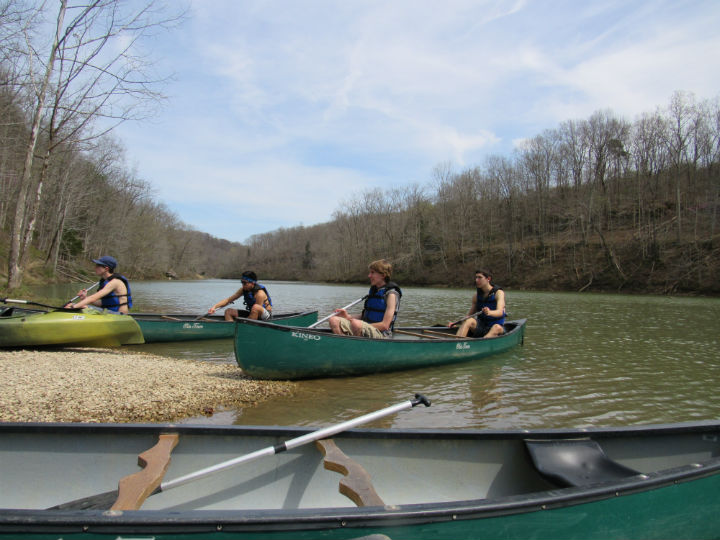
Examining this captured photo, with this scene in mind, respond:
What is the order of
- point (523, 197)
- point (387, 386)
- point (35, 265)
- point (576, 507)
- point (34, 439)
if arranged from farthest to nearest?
point (523, 197), point (35, 265), point (387, 386), point (34, 439), point (576, 507)

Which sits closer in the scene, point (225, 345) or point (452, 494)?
point (452, 494)

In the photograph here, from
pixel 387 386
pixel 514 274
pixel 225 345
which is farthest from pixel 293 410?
pixel 514 274

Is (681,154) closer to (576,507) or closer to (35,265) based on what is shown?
(576,507)

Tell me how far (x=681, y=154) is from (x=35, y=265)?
6253 centimetres

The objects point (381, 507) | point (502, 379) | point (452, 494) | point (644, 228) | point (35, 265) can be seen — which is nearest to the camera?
point (381, 507)

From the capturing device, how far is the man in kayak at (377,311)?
7.34 m

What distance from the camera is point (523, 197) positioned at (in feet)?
197

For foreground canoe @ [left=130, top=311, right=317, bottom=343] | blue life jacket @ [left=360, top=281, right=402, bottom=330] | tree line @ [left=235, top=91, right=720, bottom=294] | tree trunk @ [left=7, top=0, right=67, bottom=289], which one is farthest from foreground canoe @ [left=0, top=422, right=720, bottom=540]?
tree line @ [left=235, top=91, right=720, bottom=294]

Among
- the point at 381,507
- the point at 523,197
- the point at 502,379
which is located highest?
the point at 523,197

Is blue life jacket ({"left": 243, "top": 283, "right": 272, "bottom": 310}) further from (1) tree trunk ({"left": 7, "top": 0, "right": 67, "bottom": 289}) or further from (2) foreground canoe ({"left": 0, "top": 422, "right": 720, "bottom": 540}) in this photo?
(1) tree trunk ({"left": 7, "top": 0, "right": 67, "bottom": 289})

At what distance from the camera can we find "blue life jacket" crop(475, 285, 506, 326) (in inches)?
372

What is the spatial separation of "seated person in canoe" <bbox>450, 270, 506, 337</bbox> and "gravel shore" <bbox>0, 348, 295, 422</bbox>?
14.7 feet

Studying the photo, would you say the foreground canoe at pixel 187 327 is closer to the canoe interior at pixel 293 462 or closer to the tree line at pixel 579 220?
the canoe interior at pixel 293 462

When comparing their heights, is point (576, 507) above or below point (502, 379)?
above
